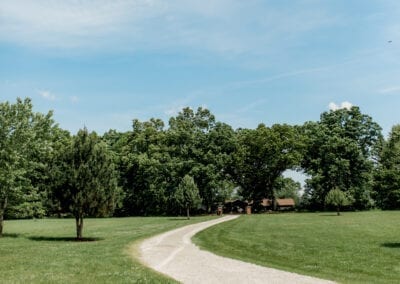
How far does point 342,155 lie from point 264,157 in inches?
518

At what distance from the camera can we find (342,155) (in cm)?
7094

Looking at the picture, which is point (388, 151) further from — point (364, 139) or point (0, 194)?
point (0, 194)

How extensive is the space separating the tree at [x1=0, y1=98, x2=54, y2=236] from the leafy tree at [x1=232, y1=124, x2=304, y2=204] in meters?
43.0

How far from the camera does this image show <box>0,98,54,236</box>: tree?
30625mm

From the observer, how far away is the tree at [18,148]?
100 feet

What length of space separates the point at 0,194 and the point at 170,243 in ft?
51.6

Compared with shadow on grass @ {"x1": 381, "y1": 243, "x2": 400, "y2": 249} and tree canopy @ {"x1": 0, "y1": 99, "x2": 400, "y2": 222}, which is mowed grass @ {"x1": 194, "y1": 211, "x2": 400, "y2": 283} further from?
tree canopy @ {"x1": 0, "y1": 99, "x2": 400, "y2": 222}

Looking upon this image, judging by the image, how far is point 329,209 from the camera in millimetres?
74062

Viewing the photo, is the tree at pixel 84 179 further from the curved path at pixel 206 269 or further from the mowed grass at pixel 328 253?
the curved path at pixel 206 269

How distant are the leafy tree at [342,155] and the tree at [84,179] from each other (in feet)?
162

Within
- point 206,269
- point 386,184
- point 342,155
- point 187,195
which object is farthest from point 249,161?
point 206,269

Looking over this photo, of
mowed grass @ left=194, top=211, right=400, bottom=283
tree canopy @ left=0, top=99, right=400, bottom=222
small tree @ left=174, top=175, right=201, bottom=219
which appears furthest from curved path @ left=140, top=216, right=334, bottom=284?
tree canopy @ left=0, top=99, right=400, bottom=222

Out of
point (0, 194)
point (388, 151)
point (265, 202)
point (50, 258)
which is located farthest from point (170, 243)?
point (265, 202)

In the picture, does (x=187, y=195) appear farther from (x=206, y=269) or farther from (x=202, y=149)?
(x=206, y=269)
